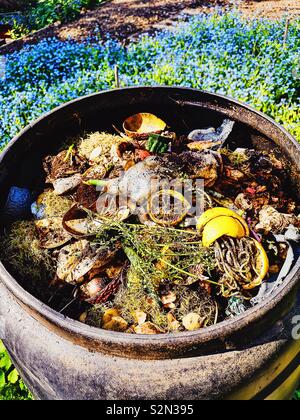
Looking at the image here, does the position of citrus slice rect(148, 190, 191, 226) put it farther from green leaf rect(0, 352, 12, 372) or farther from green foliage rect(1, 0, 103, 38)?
green foliage rect(1, 0, 103, 38)

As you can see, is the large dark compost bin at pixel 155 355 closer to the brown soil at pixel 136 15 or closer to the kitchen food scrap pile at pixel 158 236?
the kitchen food scrap pile at pixel 158 236

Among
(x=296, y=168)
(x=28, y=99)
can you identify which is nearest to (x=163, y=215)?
(x=296, y=168)

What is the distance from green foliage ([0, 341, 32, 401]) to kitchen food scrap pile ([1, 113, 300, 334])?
1.16 metres

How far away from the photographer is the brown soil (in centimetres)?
702

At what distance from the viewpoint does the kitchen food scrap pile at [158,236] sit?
1.90 meters

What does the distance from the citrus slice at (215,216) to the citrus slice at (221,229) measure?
0.02 m

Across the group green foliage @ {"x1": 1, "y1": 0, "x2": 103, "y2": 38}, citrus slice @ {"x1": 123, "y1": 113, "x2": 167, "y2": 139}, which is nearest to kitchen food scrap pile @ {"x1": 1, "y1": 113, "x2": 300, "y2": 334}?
citrus slice @ {"x1": 123, "y1": 113, "x2": 167, "y2": 139}

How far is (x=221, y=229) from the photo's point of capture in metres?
1.93

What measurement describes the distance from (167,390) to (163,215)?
77cm

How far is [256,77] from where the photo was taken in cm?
484

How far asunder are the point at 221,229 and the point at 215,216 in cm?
8

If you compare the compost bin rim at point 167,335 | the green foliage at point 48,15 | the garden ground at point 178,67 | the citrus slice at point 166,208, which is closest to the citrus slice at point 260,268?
the compost bin rim at point 167,335

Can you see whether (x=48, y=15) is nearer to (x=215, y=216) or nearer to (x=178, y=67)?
(x=178, y=67)

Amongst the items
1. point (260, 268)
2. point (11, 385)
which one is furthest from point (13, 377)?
point (260, 268)
